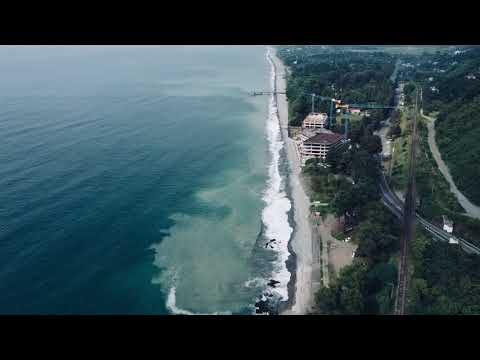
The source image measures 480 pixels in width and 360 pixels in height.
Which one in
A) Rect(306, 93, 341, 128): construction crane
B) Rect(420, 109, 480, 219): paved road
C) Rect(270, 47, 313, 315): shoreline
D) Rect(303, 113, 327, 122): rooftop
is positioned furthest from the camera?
Rect(306, 93, 341, 128): construction crane

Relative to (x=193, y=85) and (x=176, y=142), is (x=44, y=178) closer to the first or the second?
(x=176, y=142)

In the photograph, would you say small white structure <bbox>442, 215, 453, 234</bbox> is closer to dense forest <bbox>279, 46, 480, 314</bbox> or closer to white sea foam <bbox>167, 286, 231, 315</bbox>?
dense forest <bbox>279, 46, 480, 314</bbox>

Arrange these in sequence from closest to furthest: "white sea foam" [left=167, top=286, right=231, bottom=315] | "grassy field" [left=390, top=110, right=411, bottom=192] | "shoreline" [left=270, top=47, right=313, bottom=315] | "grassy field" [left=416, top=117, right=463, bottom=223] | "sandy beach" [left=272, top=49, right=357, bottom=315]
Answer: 1. "white sea foam" [left=167, top=286, right=231, bottom=315]
2. "shoreline" [left=270, top=47, right=313, bottom=315]
3. "sandy beach" [left=272, top=49, right=357, bottom=315]
4. "grassy field" [left=416, top=117, right=463, bottom=223]
5. "grassy field" [left=390, top=110, right=411, bottom=192]

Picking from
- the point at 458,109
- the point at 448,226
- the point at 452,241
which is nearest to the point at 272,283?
the point at 452,241

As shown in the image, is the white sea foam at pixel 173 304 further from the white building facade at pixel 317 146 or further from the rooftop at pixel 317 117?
the rooftop at pixel 317 117

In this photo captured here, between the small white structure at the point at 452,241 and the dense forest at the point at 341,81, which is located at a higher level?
the dense forest at the point at 341,81

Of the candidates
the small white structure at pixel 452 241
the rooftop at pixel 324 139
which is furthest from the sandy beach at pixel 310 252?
the rooftop at pixel 324 139

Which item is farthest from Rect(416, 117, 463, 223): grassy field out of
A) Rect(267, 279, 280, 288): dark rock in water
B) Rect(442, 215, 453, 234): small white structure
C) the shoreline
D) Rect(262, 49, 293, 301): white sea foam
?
Rect(267, 279, 280, 288): dark rock in water
